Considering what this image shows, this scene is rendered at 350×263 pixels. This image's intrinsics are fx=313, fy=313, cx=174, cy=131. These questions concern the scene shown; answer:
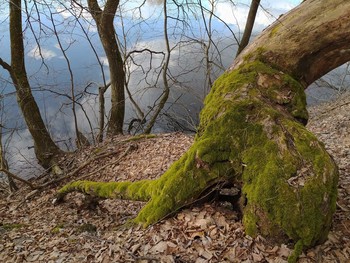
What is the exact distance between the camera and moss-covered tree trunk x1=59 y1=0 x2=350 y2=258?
2.98 m

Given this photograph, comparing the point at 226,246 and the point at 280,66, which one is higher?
the point at 280,66

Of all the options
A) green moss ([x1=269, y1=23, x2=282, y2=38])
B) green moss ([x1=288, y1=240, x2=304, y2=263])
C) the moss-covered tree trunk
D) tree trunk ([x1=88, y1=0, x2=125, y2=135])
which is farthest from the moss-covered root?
tree trunk ([x1=88, y1=0, x2=125, y2=135])

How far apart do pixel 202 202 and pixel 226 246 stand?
634 mm

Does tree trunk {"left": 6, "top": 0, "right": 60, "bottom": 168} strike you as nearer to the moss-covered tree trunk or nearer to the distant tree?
the distant tree

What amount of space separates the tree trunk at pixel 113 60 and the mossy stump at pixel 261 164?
569 cm

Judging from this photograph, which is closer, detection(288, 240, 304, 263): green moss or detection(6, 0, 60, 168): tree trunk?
detection(288, 240, 304, 263): green moss

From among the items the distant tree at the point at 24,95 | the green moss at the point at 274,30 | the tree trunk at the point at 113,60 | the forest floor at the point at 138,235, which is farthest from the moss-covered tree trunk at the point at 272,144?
the tree trunk at the point at 113,60

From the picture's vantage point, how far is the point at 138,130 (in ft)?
42.9

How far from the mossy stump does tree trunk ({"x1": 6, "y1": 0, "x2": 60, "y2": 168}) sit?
19.0 feet

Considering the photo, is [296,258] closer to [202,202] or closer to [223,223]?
[223,223]

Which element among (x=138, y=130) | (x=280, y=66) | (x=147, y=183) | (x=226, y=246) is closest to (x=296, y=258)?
(x=226, y=246)

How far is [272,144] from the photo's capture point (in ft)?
10.8

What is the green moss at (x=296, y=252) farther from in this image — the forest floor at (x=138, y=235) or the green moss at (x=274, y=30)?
the green moss at (x=274, y=30)

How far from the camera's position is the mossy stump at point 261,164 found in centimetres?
295
